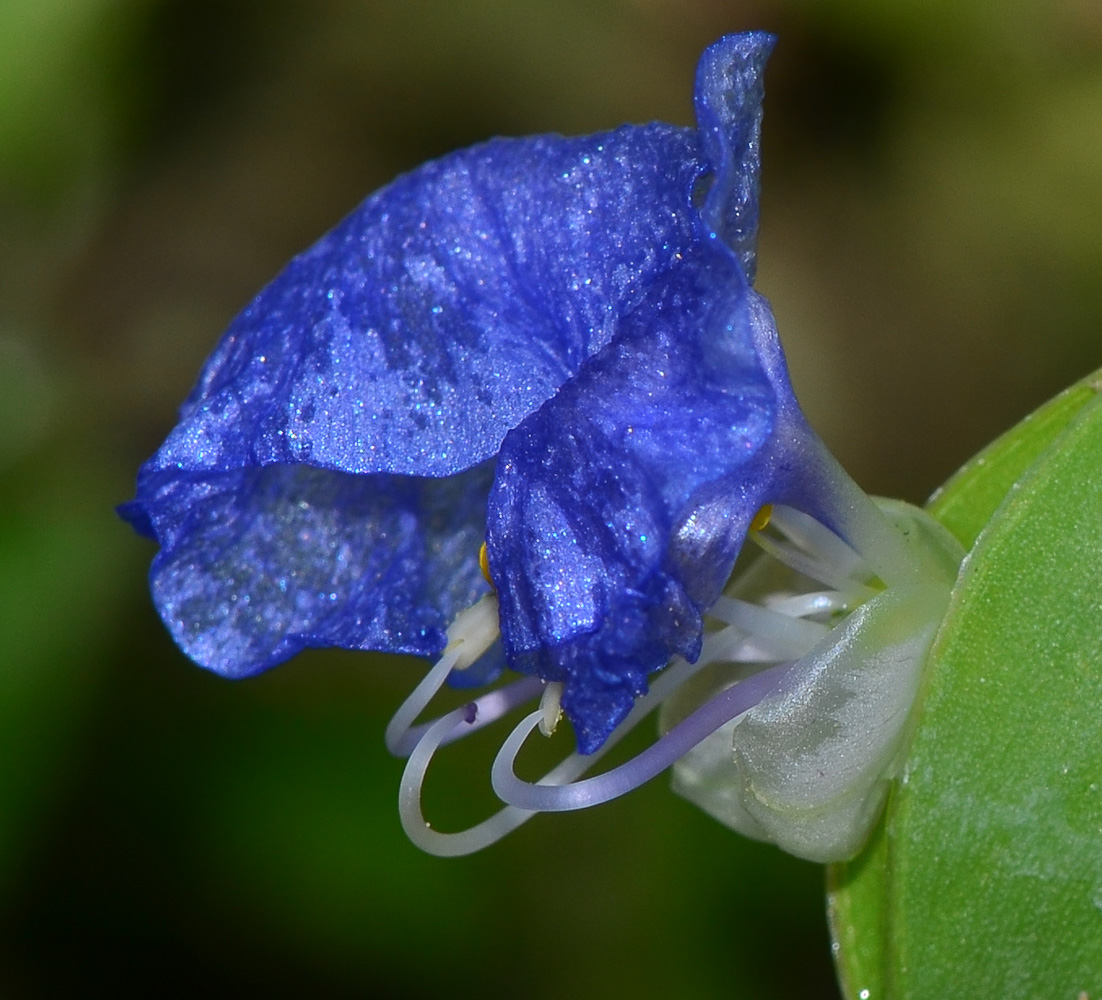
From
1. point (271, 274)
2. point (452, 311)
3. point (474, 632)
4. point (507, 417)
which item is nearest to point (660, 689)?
point (474, 632)

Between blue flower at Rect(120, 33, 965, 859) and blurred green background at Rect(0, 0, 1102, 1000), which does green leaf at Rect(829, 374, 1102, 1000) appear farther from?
blurred green background at Rect(0, 0, 1102, 1000)

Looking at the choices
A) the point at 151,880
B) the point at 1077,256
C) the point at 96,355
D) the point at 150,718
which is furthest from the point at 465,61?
the point at 151,880

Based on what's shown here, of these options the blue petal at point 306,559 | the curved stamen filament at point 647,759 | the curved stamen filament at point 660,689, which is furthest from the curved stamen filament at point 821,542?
the blue petal at point 306,559

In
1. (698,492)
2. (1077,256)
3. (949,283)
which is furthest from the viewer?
(949,283)

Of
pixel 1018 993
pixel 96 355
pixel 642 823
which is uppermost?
pixel 96 355

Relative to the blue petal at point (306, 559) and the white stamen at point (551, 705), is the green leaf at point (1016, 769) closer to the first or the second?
the white stamen at point (551, 705)

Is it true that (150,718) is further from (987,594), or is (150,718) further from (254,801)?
(987,594)
